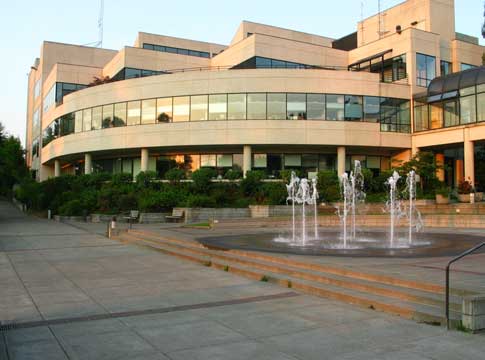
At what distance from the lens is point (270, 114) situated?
1469 inches

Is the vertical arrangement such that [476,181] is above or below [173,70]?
below

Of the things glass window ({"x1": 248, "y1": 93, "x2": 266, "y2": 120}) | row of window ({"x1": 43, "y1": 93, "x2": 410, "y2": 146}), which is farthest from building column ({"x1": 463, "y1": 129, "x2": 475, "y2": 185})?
glass window ({"x1": 248, "y1": 93, "x2": 266, "y2": 120})

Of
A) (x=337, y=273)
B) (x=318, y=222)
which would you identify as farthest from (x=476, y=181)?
(x=337, y=273)

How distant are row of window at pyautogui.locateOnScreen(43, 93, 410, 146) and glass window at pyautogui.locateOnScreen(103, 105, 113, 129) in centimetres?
169

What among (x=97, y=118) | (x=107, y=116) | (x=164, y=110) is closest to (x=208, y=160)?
(x=164, y=110)

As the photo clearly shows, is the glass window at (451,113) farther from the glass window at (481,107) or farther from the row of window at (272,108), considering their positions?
the row of window at (272,108)

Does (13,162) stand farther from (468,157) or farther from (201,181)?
(468,157)

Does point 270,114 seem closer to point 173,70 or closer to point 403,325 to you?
point 173,70

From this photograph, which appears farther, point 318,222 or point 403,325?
point 318,222

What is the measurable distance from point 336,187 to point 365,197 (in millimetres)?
2314

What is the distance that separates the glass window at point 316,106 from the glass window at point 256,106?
370 centimetres

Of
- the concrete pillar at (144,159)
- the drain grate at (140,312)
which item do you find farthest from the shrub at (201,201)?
the drain grate at (140,312)

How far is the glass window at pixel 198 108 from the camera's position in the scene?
3822 cm

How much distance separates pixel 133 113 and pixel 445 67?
96.2 feet
